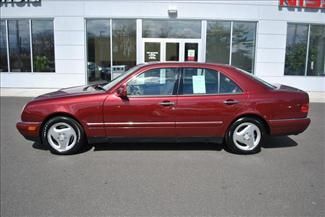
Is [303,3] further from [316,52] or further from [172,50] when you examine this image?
[172,50]

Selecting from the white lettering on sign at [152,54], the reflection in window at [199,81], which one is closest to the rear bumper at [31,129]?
the reflection in window at [199,81]

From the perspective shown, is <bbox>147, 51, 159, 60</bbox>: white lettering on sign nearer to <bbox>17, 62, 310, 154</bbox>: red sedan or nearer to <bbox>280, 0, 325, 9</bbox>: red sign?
<bbox>280, 0, 325, 9</bbox>: red sign

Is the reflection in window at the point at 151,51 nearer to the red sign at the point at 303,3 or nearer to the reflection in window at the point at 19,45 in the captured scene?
the reflection in window at the point at 19,45

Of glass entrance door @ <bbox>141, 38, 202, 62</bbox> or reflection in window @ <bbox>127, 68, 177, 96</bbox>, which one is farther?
glass entrance door @ <bbox>141, 38, 202, 62</bbox>

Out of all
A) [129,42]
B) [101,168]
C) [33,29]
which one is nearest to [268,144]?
[101,168]

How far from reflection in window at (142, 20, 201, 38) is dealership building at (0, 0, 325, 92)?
0.05 meters

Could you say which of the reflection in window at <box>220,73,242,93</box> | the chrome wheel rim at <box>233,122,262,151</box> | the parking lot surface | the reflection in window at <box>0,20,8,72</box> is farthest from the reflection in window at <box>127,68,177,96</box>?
the reflection in window at <box>0,20,8,72</box>

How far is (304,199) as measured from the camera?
11.3 ft

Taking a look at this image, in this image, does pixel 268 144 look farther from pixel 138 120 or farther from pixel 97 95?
pixel 97 95

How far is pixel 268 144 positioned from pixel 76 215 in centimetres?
394

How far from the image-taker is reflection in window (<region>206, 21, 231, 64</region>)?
45.7ft

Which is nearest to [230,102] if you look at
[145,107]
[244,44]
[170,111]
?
[170,111]

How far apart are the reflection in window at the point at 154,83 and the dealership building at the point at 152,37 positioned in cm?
917

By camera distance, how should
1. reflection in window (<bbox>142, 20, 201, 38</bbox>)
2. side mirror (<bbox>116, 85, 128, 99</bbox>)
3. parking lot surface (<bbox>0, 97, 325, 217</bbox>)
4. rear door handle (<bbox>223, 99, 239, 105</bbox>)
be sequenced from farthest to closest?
reflection in window (<bbox>142, 20, 201, 38</bbox>), rear door handle (<bbox>223, 99, 239, 105</bbox>), side mirror (<bbox>116, 85, 128, 99</bbox>), parking lot surface (<bbox>0, 97, 325, 217</bbox>)
